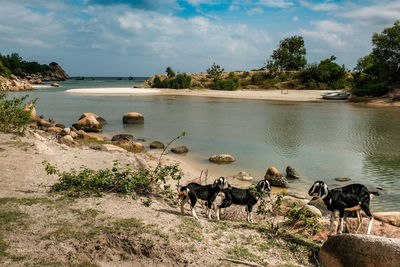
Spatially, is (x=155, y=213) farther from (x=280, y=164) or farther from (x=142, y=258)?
(x=280, y=164)

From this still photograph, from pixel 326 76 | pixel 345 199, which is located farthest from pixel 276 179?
pixel 326 76

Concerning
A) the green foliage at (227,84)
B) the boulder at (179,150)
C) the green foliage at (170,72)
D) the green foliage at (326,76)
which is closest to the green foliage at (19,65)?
the green foliage at (170,72)

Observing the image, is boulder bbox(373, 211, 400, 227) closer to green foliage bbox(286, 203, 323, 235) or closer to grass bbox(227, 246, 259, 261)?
green foliage bbox(286, 203, 323, 235)

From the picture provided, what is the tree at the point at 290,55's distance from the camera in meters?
98.2

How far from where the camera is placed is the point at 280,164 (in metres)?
19.2

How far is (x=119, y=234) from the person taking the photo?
6711 mm

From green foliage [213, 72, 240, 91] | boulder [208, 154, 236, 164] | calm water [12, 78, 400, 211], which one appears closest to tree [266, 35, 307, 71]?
green foliage [213, 72, 240, 91]

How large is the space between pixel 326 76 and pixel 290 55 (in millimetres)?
18763

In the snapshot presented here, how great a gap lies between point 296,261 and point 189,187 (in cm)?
298

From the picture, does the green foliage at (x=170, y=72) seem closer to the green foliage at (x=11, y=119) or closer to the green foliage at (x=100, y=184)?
the green foliage at (x=11, y=119)

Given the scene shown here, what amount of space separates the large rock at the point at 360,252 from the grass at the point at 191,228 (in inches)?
102

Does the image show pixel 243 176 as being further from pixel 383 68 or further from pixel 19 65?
pixel 19 65

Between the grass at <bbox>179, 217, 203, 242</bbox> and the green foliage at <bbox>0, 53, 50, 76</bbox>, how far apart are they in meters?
145

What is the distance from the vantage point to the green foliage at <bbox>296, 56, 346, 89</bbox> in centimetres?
8325
